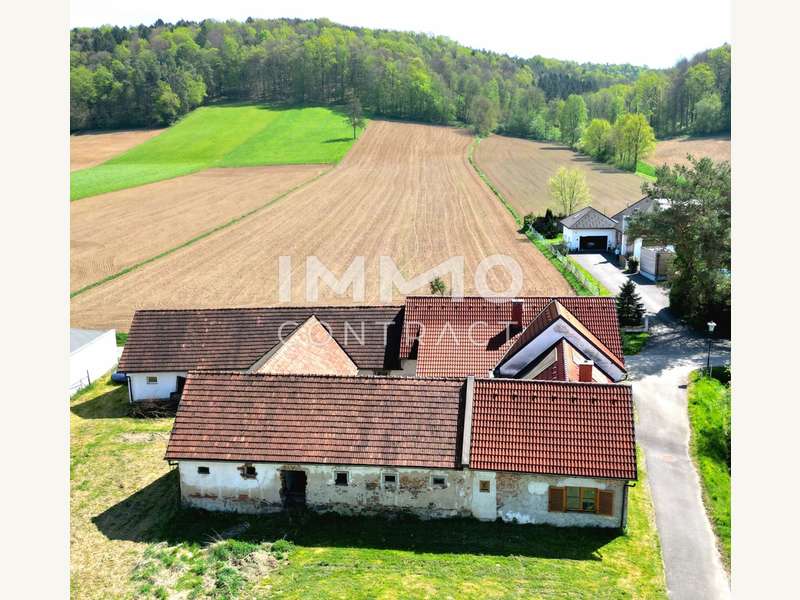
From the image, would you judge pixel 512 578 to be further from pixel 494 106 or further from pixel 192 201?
pixel 494 106

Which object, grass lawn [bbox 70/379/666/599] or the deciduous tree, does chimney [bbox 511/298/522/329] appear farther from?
the deciduous tree

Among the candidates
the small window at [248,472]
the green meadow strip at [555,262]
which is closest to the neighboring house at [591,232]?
the green meadow strip at [555,262]

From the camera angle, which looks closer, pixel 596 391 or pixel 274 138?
pixel 596 391

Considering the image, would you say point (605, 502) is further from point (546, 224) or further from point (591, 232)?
point (546, 224)

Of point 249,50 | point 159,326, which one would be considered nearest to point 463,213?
point 159,326

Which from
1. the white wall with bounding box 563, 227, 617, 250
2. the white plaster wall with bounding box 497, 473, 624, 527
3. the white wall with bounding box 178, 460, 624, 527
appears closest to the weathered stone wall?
the white wall with bounding box 178, 460, 624, 527
